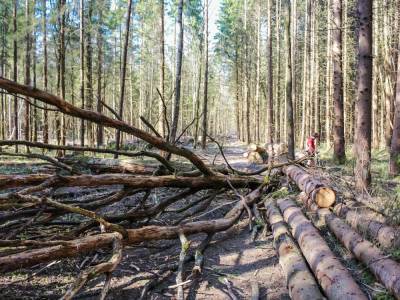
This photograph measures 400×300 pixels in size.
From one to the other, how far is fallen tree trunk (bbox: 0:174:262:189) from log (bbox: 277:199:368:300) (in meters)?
1.51

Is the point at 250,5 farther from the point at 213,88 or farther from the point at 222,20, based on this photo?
the point at 213,88

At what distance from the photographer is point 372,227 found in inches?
182

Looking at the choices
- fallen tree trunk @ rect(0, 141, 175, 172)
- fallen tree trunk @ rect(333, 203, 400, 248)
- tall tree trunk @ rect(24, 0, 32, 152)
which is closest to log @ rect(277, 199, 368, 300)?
fallen tree trunk @ rect(333, 203, 400, 248)

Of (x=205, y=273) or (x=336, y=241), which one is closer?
(x=205, y=273)

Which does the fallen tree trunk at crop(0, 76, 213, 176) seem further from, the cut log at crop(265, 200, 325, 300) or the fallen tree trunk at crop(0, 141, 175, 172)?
the cut log at crop(265, 200, 325, 300)

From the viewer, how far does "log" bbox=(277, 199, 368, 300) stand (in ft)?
10.9

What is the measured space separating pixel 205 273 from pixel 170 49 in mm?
39295

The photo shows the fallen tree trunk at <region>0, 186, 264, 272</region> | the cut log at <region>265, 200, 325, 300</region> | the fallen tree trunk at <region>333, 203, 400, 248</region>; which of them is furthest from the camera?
the fallen tree trunk at <region>333, 203, 400, 248</region>

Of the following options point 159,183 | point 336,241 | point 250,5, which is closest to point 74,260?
point 159,183

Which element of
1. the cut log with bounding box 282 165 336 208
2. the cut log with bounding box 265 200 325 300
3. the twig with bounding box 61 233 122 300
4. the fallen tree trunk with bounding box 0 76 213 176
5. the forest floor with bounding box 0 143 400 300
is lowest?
the forest floor with bounding box 0 143 400 300

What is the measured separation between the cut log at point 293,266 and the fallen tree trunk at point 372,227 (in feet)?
2.81

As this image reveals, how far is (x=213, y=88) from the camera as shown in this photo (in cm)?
5662

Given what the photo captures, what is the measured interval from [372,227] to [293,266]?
1.20m

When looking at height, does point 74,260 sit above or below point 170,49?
below
